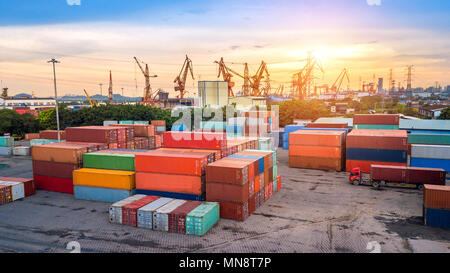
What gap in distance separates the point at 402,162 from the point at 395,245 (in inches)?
698

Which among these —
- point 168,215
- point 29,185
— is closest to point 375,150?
point 168,215

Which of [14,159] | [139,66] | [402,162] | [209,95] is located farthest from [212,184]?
[139,66]

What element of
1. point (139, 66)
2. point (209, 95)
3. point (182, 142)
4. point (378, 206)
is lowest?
point (378, 206)

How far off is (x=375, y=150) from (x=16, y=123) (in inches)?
2760

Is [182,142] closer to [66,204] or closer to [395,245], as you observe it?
[66,204]

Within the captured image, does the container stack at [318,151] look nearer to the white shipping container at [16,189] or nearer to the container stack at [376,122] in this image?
the container stack at [376,122]

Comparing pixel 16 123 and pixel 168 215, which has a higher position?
pixel 16 123

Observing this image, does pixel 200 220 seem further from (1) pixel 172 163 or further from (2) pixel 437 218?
(2) pixel 437 218

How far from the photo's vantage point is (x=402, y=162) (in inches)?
1222

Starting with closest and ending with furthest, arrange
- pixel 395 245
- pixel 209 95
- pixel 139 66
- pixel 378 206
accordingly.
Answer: pixel 395 245 → pixel 378 206 → pixel 209 95 → pixel 139 66

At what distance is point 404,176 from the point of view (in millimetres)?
26125

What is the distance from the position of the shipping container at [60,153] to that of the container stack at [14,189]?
95.6 inches

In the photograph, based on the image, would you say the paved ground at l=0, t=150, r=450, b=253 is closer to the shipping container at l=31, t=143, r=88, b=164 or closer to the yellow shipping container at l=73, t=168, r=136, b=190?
the yellow shipping container at l=73, t=168, r=136, b=190

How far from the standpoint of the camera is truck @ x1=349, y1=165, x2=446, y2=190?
2500cm
